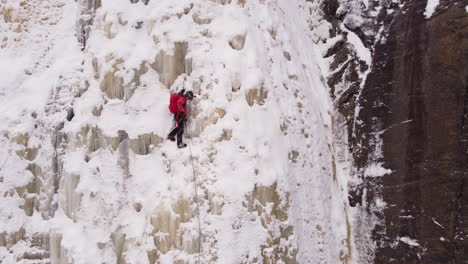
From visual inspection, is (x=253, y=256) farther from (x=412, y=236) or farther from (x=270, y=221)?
(x=412, y=236)

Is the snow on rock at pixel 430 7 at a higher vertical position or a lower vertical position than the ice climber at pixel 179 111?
higher

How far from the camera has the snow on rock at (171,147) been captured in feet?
17.3

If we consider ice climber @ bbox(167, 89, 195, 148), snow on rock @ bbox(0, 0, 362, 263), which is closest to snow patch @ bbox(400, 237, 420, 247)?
snow on rock @ bbox(0, 0, 362, 263)

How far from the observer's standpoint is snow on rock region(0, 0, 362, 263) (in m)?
5.27

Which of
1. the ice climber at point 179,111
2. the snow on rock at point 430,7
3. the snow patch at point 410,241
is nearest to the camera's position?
the ice climber at point 179,111

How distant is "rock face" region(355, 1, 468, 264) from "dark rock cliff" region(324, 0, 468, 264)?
13 mm

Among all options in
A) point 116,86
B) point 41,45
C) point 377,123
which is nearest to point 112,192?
point 116,86

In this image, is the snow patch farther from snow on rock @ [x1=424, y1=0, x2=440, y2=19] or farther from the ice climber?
the ice climber

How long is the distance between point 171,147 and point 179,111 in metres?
0.62

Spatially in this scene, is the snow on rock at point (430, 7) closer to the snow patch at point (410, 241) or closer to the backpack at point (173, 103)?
the snow patch at point (410, 241)

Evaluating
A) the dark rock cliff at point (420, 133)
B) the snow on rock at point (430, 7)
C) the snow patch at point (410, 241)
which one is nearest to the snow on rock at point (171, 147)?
the dark rock cliff at point (420, 133)

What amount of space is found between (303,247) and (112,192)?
3246 millimetres

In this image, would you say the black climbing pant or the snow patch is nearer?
the black climbing pant

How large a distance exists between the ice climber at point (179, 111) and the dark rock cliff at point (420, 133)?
131 inches
